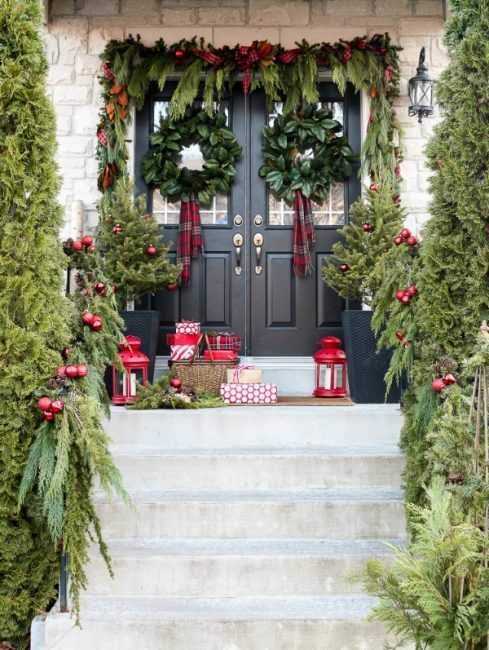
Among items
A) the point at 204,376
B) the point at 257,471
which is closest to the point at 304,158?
the point at 204,376

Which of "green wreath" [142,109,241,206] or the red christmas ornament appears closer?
the red christmas ornament

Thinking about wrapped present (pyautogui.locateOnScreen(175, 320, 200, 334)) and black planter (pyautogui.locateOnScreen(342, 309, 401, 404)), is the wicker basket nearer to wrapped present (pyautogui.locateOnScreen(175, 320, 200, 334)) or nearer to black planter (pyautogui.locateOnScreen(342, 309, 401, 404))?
wrapped present (pyautogui.locateOnScreen(175, 320, 200, 334))

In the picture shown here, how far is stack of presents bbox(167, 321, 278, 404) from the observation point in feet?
17.1

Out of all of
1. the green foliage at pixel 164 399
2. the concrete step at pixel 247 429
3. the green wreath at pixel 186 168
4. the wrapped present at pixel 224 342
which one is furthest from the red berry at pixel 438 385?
the green wreath at pixel 186 168

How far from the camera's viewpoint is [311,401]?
5438 mm

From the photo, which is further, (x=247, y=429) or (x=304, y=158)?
(x=304, y=158)

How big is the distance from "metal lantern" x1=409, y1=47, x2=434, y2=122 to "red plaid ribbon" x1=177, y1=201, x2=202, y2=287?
1938mm

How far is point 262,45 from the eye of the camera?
20.0 ft

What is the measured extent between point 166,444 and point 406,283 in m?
1.70

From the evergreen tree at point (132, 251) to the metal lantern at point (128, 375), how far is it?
48 cm

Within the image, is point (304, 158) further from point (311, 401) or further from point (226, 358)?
point (311, 401)

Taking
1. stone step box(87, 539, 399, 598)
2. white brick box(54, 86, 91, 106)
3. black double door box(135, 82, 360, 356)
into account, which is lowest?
stone step box(87, 539, 399, 598)

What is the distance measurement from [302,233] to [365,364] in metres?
1.47

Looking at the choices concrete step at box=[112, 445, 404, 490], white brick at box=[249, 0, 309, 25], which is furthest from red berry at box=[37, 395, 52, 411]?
white brick at box=[249, 0, 309, 25]
